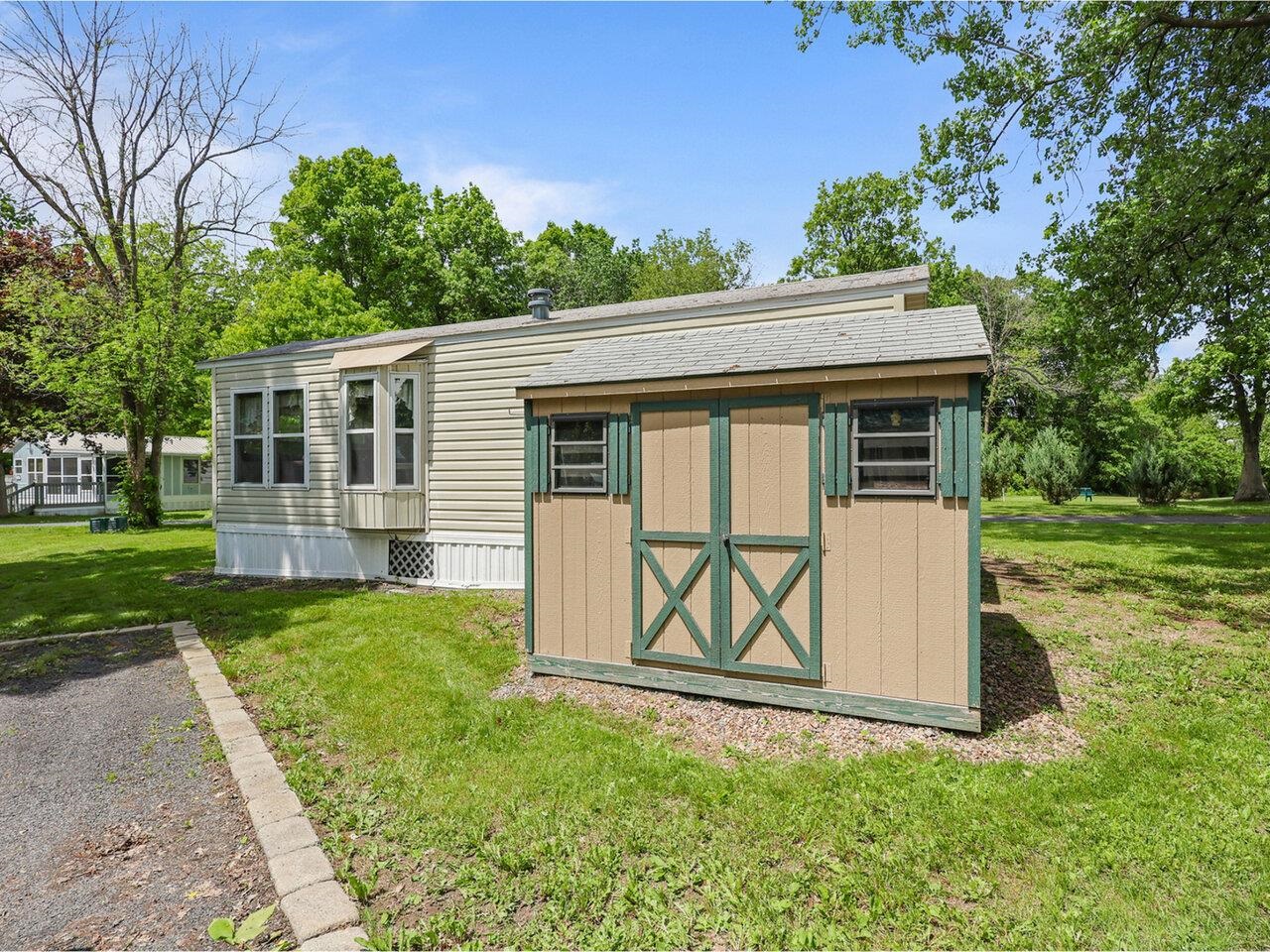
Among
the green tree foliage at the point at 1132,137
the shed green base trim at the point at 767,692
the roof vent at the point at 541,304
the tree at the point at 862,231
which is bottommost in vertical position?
the shed green base trim at the point at 767,692

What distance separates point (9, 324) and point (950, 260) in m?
31.7

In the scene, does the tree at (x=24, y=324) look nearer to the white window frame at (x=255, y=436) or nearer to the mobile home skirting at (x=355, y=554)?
the white window frame at (x=255, y=436)

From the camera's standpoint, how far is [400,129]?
32.8ft

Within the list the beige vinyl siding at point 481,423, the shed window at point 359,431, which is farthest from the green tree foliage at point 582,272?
the beige vinyl siding at point 481,423

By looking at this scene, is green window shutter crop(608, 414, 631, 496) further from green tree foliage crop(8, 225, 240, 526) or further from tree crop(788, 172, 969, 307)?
tree crop(788, 172, 969, 307)

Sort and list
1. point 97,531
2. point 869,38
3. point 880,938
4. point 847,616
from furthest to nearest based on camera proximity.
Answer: point 97,531 → point 869,38 → point 847,616 → point 880,938

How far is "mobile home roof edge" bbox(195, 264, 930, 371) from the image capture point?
6473mm

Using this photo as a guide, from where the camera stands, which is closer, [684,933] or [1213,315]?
[684,933]

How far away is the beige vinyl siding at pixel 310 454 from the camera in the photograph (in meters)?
9.68

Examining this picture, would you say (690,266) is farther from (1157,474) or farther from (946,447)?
(946,447)

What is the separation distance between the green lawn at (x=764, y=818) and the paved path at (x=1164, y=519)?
10.9 metres

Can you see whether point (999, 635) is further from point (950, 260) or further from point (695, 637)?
point (950, 260)

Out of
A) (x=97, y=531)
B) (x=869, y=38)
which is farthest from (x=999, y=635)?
(x=97, y=531)

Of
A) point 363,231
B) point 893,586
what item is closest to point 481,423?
point 893,586
